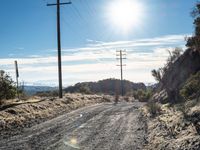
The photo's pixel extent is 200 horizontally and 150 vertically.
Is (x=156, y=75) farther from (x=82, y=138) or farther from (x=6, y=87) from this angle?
(x=82, y=138)

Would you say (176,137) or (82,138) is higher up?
(176,137)

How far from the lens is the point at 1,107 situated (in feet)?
108

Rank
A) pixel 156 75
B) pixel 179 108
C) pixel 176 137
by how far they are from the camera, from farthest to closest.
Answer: pixel 156 75, pixel 179 108, pixel 176 137

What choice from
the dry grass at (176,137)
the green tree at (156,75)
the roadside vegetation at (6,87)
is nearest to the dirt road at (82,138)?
the dry grass at (176,137)

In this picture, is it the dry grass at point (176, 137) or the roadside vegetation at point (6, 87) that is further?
the roadside vegetation at point (6, 87)

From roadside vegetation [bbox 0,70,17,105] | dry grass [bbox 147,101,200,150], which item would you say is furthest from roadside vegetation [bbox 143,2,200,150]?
roadside vegetation [bbox 0,70,17,105]

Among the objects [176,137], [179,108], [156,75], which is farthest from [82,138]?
[156,75]

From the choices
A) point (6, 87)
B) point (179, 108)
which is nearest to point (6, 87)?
point (6, 87)

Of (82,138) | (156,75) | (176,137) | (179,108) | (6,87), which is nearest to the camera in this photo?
(176,137)

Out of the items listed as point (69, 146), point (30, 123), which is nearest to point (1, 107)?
point (30, 123)

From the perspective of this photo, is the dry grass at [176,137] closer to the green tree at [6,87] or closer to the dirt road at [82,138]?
the dirt road at [82,138]

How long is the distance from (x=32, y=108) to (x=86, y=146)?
1843 cm

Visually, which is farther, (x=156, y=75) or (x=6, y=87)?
(x=156, y=75)

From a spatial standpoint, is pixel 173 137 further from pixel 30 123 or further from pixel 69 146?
pixel 30 123
